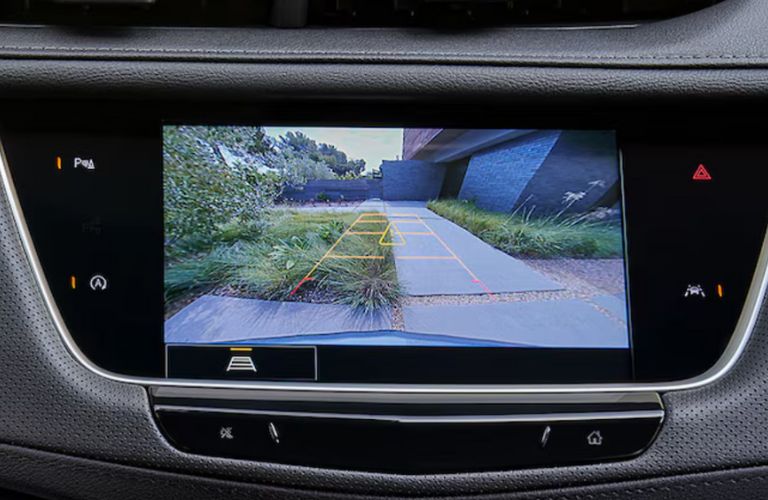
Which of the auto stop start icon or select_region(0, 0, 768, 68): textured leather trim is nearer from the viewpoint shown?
select_region(0, 0, 768, 68): textured leather trim

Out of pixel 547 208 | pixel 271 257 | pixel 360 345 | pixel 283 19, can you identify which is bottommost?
pixel 360 345

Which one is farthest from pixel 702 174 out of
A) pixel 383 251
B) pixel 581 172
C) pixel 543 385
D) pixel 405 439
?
pixel 405 439

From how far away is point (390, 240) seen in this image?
937 mm

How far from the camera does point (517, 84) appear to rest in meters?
0.86

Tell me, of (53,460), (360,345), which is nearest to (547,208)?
(360,345)

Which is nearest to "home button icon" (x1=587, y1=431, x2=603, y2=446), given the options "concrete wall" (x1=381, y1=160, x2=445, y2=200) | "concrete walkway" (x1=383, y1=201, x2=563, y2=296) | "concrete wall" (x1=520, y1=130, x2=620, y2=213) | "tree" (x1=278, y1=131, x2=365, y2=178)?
"concrete walkway" (x1=383, y1=201, x2=563, y2=296)

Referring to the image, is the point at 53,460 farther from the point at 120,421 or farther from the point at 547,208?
the point at 547,208

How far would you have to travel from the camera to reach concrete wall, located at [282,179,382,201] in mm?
937

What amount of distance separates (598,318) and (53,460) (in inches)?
36.1

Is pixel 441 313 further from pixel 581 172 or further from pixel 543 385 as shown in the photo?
pixel 581 172

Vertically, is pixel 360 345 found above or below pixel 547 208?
below

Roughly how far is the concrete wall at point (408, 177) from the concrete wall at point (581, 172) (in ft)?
0.55

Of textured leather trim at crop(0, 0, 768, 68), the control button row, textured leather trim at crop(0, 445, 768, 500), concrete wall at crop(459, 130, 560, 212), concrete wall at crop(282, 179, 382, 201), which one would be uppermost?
textured leather trim at crop(0, 0, 768, 68)

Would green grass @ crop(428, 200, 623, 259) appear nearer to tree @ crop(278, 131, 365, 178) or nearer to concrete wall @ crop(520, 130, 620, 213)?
concrete wall @ crop(520, 130, 620, 213)
